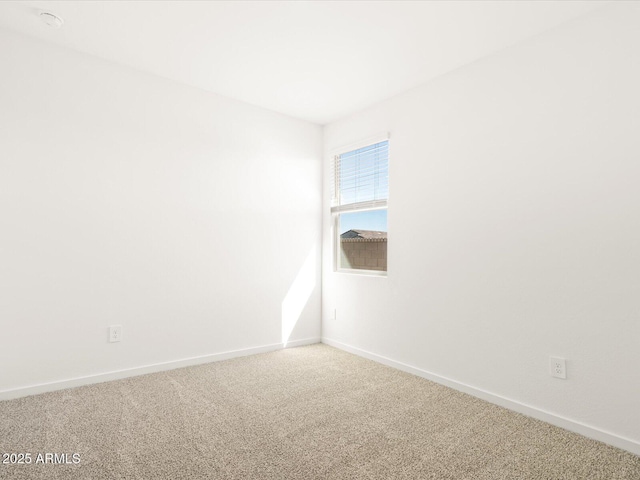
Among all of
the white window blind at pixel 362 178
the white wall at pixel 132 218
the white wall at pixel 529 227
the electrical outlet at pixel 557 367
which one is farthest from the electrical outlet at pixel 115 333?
the electrical outlet at pixel 557 367

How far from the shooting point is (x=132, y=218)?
2.88m

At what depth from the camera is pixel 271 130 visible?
369 cm

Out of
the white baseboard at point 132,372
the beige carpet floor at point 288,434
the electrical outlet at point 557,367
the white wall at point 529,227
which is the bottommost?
the beige carpet floor at point 288,434

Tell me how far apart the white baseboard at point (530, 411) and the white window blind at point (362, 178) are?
146 cm

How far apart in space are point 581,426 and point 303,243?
8.84 ft

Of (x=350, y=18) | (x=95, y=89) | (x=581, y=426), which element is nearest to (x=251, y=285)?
(x=95, y=89)

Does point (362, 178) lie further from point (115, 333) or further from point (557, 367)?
point (115, 333)

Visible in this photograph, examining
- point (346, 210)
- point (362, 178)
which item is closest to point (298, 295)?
point (346, 210)

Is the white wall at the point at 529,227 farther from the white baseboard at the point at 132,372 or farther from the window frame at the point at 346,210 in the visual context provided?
the white baseboard at the point at 132,372

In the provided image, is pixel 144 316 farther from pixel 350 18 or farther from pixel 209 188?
pixel 350 18

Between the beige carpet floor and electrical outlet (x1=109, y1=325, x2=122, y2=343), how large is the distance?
0.34 m

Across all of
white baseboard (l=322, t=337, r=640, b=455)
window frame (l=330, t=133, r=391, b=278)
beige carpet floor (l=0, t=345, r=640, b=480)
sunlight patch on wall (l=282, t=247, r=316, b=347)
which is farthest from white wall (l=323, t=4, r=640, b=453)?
sunlight patch on wall (l=282, t=247, r=316, b=347)

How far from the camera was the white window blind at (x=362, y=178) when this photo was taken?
3.43 metres

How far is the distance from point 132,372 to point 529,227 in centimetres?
310
